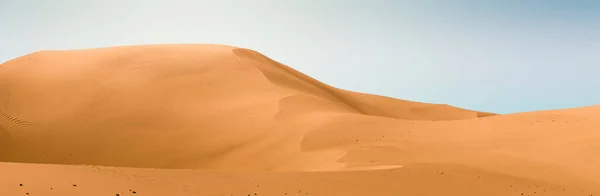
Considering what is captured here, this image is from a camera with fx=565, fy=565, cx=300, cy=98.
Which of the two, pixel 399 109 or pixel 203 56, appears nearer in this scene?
pixel 203 56

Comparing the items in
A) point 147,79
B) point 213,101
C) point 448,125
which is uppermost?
point 147,79

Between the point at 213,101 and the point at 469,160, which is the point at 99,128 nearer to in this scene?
the point at 213,101

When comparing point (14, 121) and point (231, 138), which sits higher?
point (14, 121)

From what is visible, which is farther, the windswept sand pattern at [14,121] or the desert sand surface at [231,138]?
the windswept sand pattern at [14,121]

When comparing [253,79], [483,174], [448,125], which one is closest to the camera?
[483,174]

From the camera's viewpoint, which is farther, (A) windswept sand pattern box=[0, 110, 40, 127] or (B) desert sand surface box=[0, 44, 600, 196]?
(A) windswept sand pattern box=[0, 110, 40, 127]

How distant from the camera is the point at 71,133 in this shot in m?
24.0

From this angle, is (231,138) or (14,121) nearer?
(231,138)

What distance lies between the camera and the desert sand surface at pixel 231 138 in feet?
36.2

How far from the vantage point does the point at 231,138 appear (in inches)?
859

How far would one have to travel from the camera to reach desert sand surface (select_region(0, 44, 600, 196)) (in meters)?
11.0

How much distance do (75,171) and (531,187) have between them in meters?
9.75

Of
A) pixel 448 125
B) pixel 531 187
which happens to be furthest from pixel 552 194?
pixel 448 125

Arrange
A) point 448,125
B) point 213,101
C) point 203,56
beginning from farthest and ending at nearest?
1. point 203,56
2. point 213,101
3. point 448,125
